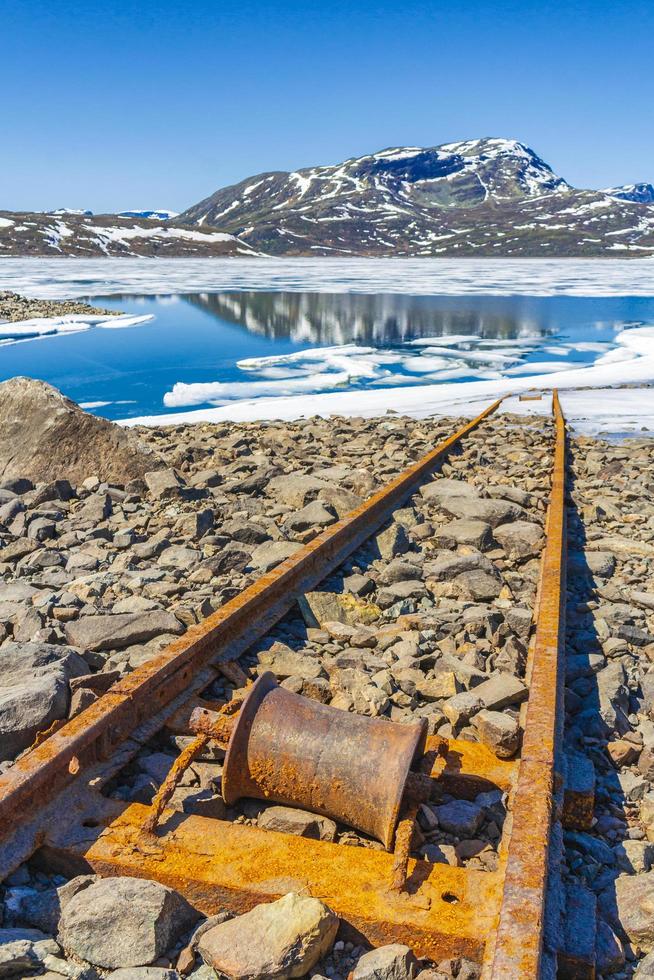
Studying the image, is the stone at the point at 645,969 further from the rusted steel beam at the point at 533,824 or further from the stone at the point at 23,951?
the stone at the point at 23,951

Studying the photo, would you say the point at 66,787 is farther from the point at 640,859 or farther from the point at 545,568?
the point at 545,568

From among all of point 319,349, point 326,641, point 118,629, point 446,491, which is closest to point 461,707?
point 326,641

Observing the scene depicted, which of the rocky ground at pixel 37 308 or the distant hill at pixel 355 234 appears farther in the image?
the distant hill at pixel 355 234

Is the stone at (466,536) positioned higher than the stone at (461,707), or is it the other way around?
the stone at (461,707)

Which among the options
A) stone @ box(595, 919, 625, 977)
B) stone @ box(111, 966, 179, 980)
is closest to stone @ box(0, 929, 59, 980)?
stone @ box(111, 966, 179, 980)

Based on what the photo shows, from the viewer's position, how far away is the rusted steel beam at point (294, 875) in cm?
179

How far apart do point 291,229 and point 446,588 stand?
16446 centimetres

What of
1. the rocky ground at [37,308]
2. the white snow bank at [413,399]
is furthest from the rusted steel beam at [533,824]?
the rocky ground at [37,308]

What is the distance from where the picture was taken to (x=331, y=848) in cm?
204

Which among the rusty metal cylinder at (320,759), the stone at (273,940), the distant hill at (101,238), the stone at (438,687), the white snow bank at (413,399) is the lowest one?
the white snow bank at (413,399)

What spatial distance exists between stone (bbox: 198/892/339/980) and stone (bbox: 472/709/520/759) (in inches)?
38.7

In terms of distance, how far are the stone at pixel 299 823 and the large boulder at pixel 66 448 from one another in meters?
4.55

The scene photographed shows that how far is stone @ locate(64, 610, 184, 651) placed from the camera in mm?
3451

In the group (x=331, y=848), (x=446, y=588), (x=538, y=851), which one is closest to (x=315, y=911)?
(x=331, y=848)
